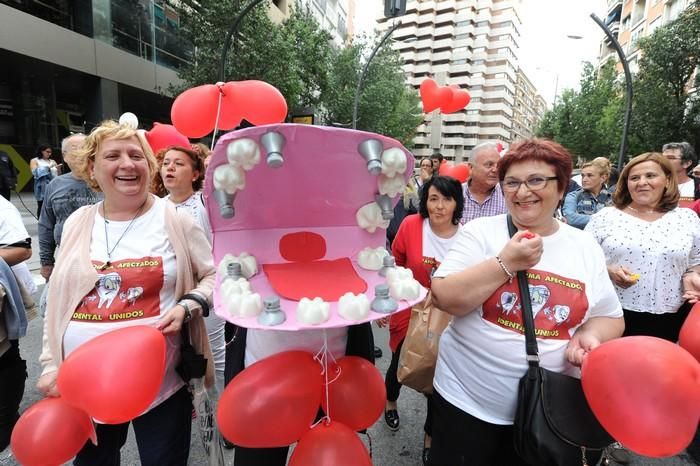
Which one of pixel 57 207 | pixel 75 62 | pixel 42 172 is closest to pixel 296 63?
pixel 75 62

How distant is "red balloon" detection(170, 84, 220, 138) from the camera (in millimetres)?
2730

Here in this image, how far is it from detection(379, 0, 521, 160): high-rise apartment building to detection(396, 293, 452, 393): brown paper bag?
195 ft

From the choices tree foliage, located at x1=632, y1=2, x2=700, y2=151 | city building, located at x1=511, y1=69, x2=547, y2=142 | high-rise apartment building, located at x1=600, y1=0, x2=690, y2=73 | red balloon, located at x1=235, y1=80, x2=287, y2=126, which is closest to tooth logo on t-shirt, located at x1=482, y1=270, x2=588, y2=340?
red balloon, located at x1=235, y1=80, x2=287, y2=126

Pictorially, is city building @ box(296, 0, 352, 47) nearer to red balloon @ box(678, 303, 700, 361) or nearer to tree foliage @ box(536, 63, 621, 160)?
tree foliage @ box(536, 63, 621, 160)

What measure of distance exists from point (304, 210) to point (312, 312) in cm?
52

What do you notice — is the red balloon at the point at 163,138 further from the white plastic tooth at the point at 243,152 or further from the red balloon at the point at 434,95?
the red balloon at the point at 434,95

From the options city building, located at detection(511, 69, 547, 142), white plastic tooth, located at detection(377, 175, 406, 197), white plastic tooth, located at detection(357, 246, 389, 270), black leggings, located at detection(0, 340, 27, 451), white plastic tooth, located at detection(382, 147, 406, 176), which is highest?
city building, located at detection(511, 69, 547, 142)

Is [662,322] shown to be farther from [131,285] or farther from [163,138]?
[163,138]

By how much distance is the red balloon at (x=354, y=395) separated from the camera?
1.22 metres

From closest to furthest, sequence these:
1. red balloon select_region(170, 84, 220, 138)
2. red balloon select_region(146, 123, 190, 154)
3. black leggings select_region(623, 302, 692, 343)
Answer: black leggings select_region(623, 302, 692, 343) → red balloon select_region(170, 84, 220, 138) → red balloon select_region(146, 123, 190, 154)

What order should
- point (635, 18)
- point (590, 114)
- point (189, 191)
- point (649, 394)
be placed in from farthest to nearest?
point (635, 18) < point (590, 114) < point (189, 191) < point (649, 394)

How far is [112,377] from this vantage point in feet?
3.48

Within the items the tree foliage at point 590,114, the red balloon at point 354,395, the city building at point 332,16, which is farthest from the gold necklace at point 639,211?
the city building at point 332,16

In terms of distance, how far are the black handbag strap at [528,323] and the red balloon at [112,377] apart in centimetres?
127
